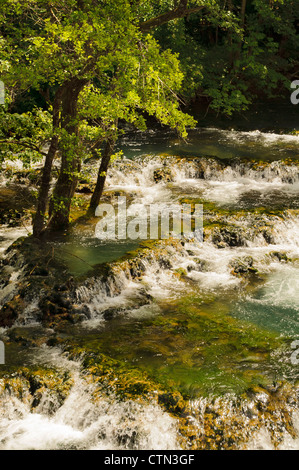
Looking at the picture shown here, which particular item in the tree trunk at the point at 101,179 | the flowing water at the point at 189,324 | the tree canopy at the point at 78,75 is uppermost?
the tree canopy at the point at 78,75

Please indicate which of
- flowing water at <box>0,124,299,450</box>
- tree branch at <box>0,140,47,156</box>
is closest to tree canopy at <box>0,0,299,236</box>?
tree branch at <box>0,140,47,156</box>

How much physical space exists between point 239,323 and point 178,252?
9.34ft

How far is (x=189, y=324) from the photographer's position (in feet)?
25.1

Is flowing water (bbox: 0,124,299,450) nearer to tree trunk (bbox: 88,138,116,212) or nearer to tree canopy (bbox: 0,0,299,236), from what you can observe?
tree trunk (bbox: 88,138,116,212)

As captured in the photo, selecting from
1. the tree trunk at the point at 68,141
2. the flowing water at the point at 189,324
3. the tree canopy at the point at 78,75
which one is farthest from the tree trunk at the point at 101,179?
the tree trunk at the point at 68,141

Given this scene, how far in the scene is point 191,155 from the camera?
16062 mm

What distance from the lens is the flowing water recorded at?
549 cm

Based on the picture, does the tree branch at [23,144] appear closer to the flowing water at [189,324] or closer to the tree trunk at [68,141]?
the tree trunk at [68,141]

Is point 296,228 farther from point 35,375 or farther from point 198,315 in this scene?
point 35,375

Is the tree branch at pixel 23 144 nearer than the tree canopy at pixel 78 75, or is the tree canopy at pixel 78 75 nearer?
the tree canopy at pixel 78 75

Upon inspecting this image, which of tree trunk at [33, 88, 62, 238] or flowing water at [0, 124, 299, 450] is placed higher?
tree trunk at [33, 88, 62, 238]

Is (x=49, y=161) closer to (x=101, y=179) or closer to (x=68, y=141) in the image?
(x=68, y=141)

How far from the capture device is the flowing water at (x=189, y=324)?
5.49 m
